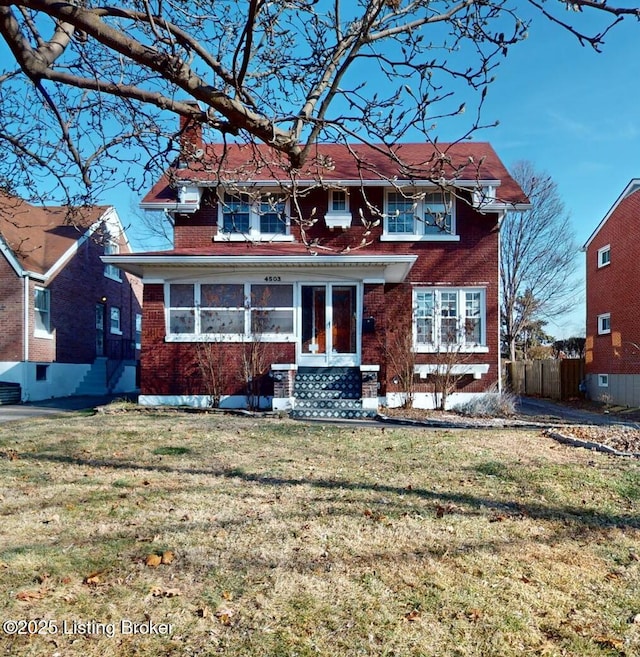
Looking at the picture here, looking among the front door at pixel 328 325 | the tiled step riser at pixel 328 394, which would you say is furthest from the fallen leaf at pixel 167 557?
the front door at pixel 328 325

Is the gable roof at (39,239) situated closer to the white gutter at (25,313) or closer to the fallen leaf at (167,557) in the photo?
the white gutter at (25,313)

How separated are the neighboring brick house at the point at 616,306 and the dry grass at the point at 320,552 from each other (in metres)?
13.6

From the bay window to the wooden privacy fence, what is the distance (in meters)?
8.68

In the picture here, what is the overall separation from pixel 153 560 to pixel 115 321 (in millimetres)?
23122

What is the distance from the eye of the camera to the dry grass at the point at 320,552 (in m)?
2.94

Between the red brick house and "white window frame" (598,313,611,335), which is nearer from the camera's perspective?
the red brick house

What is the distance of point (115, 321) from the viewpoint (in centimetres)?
2519

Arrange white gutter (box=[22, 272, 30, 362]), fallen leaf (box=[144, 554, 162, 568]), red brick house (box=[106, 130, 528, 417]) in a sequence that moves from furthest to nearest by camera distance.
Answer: white gutter (box=[22, 272, 30, 362]) < red brick house (box=[106, 130, 528, 417]) < fallen leaf (box=[144, 554, 162, 568])

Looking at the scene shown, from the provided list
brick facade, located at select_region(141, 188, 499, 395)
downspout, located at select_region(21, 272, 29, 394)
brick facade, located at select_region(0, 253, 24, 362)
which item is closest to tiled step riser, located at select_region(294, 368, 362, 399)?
brick facade, located at select_region(141, 188, 499, 395)

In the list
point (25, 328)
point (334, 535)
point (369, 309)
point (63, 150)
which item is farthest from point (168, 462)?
point (25, 328)

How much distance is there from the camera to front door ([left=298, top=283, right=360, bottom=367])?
13.6 m

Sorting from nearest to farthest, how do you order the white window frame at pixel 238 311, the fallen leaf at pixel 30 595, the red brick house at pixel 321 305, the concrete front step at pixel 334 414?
the fallen leaf at pixel 30 595 < the concrete front step at pixel 334 414 < the red brick house at pixel 321 305 < the white window frame at pixel 238 311

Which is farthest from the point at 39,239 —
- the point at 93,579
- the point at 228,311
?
the point at 93,579

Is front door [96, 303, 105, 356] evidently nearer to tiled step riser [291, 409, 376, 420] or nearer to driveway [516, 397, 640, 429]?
tiled step riser [291, 409, 376, 420]
